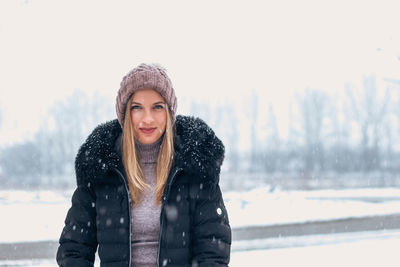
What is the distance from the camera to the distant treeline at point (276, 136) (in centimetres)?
1738

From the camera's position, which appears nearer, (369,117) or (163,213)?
(163,213)

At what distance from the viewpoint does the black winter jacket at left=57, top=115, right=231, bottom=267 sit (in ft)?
5.03

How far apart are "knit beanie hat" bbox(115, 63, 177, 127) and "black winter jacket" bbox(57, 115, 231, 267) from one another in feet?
0.60

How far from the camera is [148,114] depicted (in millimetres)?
1629

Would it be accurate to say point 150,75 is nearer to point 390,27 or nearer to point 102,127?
point 102,127

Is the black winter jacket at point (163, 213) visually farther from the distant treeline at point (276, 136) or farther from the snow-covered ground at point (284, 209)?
the distant treeline at point (276, 136)

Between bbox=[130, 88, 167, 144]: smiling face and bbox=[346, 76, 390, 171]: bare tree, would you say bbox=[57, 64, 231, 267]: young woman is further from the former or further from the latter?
bbox=[346, 76, 390, 171]: bare tree

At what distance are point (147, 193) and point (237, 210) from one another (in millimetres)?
10193

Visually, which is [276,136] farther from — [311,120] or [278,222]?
[278,222]

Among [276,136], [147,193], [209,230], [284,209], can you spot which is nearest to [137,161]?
Answer: [147,193]

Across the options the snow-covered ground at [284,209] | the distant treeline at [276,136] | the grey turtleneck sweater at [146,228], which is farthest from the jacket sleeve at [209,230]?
the distant treeline at [276,136]

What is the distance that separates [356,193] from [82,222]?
17.8 metres

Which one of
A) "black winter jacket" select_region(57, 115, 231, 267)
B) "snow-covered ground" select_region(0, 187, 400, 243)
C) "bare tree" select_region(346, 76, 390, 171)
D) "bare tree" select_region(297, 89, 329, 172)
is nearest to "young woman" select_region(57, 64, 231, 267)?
"black winter jacket" select_region(57, 115, 231, 267)

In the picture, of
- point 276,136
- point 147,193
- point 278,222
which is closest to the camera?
point 147,193
